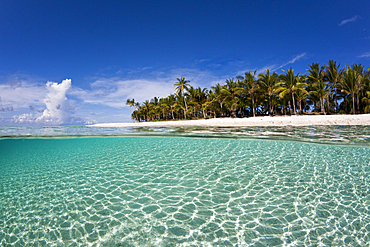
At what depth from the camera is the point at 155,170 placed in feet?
25.1

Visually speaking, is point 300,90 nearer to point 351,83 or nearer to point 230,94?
point 351,83

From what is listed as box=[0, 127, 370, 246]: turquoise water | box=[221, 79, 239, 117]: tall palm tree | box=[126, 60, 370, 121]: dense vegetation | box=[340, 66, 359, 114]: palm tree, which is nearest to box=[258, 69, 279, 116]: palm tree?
box=[126, 60, 370, 121]: dense vegetation

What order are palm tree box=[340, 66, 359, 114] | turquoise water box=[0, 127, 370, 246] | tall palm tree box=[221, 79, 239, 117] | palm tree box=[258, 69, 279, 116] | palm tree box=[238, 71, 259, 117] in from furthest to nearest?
tall palm tree box=[221, 79, 239, 117]
palm tree box=[238, 71, 259, 117]
palm tree box=[258, 69, 279, 116]
palm tree box=[340, 66, 359, 114]
turquoise water box=[0, 127, 370, 246]

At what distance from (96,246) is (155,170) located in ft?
14.4

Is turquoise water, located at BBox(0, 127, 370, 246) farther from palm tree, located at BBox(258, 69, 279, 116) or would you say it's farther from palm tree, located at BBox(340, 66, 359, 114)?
palm tree, located at BBox(340, 66, 359, 114)

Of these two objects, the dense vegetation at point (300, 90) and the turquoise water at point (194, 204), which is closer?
the turquoise water at point (194, 204)

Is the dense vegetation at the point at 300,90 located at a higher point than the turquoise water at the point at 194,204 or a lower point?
higher

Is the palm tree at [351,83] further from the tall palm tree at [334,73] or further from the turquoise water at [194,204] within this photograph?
the turquoise water at [194,204]

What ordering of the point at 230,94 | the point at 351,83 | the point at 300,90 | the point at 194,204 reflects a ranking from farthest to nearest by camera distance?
1. the point at 230,94
2. the point at 300,90
3. the point at 351,83
4. the point at 194,204

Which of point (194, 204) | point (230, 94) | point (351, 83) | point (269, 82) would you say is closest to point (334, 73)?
point (351, 83)

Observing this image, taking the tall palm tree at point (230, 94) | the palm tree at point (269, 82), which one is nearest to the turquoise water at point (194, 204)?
the palm tree at point (269, 82)

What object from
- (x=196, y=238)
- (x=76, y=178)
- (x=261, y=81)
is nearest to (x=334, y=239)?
(x=196, y=238)

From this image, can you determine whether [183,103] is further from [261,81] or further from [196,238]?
[196,238]

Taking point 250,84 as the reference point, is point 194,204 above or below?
below
